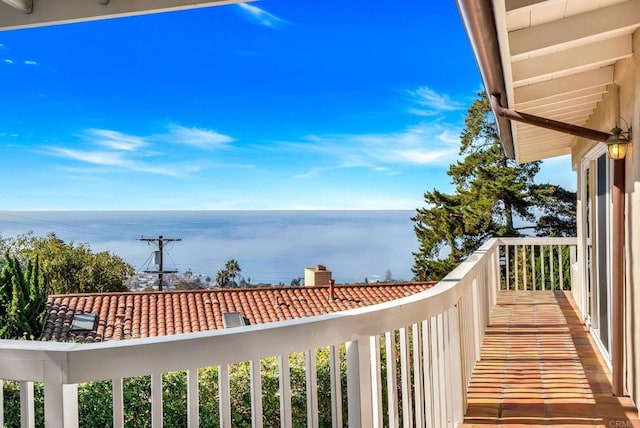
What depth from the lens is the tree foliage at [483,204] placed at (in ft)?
71.8

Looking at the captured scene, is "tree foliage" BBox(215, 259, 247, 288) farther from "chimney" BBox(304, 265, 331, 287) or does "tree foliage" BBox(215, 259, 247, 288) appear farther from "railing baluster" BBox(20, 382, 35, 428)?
"railing baluster" BBox(20, 382, 35, 428)

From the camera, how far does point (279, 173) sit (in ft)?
162

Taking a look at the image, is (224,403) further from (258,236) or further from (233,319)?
(258,236)

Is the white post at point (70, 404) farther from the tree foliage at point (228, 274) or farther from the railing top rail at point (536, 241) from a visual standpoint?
the tree foliage at point (228, 274)

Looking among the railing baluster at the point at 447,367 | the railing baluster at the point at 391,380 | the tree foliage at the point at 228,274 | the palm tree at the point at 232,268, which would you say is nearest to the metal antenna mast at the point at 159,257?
the tree foliage at the point at 228,274

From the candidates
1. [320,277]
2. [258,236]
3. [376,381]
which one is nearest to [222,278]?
[258,236]

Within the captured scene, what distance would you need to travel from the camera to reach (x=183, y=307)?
15172mm

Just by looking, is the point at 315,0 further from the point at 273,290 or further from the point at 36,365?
the point at 36,365

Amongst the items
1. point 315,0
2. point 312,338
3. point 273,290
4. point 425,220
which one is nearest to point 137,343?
point 312,338

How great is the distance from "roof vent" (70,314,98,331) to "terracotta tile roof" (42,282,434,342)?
0.27ft

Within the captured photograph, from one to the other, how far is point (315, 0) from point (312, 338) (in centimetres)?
4571

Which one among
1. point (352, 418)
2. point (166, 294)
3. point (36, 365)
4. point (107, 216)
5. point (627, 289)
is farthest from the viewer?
point (107, 216)

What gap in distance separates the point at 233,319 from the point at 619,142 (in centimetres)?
1163

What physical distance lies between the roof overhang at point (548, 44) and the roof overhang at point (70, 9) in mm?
1146
